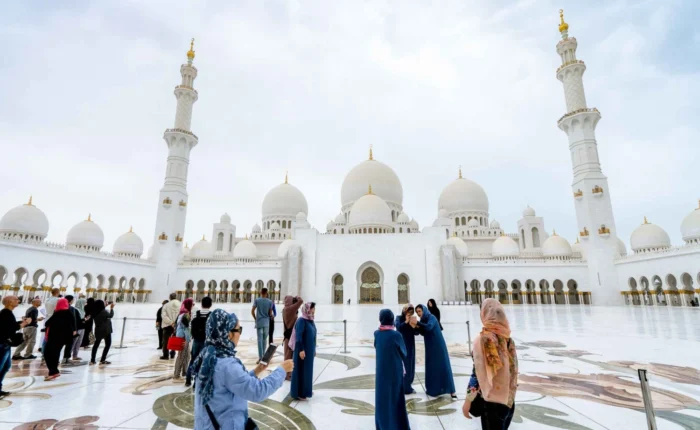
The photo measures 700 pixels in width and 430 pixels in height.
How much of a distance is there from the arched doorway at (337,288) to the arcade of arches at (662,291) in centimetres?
2004

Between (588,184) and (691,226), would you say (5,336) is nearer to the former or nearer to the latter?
(588,184)

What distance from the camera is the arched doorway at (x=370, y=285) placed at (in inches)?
1105

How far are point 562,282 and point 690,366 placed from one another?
26404 millimetres

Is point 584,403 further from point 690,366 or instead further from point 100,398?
point 100,398

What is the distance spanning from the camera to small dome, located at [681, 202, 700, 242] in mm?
23750

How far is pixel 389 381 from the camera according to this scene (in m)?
2.98

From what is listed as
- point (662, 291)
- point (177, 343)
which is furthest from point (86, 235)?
point (662, 291)

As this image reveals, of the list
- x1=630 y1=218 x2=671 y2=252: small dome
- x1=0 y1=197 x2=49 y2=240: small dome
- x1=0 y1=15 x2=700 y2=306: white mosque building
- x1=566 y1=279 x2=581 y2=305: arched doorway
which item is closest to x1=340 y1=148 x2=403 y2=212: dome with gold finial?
x1=0 y1=15 x2=700 y2=306: white mosque building

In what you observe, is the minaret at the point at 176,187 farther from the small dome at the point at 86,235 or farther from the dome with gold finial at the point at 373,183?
the dome with gold finial at the point at 373,183

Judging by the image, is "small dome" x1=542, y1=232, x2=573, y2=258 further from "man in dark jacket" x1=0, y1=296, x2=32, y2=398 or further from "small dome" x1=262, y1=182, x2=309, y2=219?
"man in dark jacket" x1=0, y1=296, x2=32, y2=398

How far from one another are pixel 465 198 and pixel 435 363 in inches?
1462

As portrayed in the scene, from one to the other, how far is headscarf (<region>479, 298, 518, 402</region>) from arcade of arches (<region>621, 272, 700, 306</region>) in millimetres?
25752

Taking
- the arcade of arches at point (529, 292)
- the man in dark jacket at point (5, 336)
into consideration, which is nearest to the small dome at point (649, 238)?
the arcade of arches at point (529, 292)

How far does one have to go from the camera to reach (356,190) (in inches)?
1447
